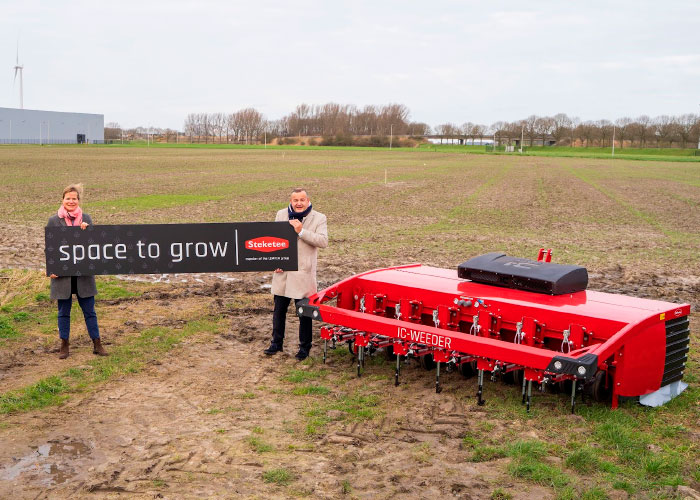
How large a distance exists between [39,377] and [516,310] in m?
5.00

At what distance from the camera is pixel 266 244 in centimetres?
805

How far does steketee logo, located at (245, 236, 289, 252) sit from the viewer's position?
8.05m

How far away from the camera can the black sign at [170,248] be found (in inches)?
303

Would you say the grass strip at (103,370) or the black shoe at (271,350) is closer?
the grass strip at (103,370)

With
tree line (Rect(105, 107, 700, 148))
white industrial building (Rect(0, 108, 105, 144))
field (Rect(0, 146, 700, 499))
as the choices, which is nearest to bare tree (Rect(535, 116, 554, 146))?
tree line (Rect(105, 107, 700, 148))

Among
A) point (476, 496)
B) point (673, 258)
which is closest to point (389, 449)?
point (476, 496)

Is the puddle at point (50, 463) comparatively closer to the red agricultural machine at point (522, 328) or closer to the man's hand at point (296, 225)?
the red agricultural machine at point (522, 328)

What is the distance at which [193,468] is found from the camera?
5375 millimetres

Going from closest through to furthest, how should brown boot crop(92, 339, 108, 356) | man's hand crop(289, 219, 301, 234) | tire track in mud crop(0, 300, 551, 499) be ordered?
1. tire track in mud crop(0, 300, 551, 499)
2. man's hand crop(289, 219, 301, 234)
3. brown boot crop(92, 339, 108, 356)

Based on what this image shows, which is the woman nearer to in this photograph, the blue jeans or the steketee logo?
the blue jeans

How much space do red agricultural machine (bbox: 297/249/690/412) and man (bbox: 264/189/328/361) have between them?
8.7 inches

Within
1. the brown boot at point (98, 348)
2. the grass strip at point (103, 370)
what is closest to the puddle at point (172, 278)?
the grass strip at point (103, 370)

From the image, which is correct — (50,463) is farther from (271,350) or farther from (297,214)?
(297,214)

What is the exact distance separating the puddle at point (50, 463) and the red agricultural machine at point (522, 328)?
120 inches
